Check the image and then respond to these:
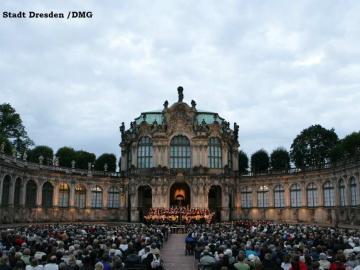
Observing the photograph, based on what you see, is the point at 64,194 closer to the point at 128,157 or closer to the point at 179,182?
the point at 128,157

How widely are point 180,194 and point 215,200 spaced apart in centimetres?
689

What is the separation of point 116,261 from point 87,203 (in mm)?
59051

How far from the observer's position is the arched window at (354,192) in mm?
57034

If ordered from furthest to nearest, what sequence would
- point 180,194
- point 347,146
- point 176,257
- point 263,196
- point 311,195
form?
point 180,194 → point 263,196 → point 347,146 → point 311,195 → point 176,257

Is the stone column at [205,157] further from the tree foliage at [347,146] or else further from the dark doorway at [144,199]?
the tree foliage at [347,146]

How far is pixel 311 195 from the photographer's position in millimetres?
69188

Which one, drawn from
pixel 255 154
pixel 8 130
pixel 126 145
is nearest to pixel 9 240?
pixel 126 145

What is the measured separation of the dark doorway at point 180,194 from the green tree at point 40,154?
2728 cm

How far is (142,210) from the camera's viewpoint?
77750mm

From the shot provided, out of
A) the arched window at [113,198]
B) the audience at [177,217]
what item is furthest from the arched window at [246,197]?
the arched window at [113,198]

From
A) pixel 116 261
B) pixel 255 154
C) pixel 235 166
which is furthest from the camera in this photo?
pixel 255 154

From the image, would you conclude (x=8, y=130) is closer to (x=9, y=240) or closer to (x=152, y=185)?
(x=152, y=185)

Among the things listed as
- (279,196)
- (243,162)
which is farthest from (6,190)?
(243,162)

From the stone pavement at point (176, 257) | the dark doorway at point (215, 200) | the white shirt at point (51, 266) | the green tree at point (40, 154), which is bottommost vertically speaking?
the stone pavement at point (176, 257)
